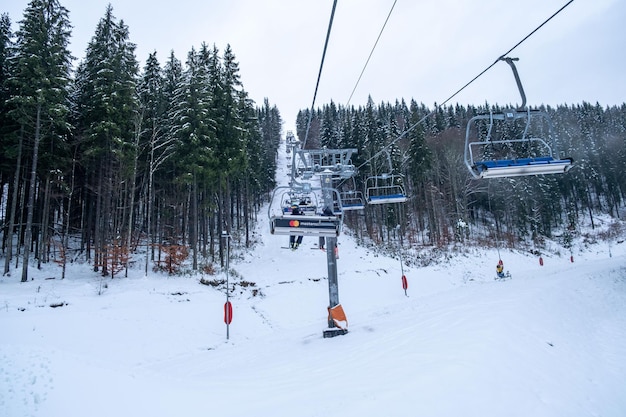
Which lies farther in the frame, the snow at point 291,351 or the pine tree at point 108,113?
the pine tree at point 108,113

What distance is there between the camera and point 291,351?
11.4 m

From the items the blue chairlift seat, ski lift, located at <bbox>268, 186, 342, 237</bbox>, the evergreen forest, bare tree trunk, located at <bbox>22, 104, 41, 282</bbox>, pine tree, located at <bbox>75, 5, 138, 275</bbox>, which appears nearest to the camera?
the blue chairlift seat

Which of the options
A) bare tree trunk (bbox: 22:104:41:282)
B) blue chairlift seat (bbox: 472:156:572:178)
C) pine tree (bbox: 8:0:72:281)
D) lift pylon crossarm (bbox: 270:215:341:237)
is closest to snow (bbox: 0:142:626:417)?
bare tree trunk (bbox: 22:104:41:282)

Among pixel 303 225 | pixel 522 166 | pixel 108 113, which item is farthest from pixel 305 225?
pixel 108 113

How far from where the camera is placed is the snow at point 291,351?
242 inches

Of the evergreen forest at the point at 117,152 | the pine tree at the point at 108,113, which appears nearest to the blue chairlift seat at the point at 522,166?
the evergreen forest at the point at 117,152

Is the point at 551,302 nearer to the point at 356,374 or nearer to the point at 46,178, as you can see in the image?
the point at 356,374

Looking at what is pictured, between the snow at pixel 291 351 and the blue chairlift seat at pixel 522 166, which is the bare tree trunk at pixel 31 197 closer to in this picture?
the snow at pixel 291 351

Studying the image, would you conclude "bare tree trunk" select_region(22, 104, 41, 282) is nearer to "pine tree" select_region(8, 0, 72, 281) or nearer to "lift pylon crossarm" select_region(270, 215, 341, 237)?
"pine tree" select_region(8, 0, 72, 281)

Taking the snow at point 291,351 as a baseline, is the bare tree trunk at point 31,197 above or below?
above

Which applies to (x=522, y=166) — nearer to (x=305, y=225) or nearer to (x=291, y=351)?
(x=305, y=225)

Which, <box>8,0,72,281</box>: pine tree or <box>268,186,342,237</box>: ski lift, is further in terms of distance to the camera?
<box>8,0,72,281</box>: pine tree

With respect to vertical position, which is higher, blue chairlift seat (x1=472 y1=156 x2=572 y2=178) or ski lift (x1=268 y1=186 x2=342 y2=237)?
blue chairlift seat (x1=472 y1=156 x2=572 y2=178)

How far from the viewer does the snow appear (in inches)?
242
